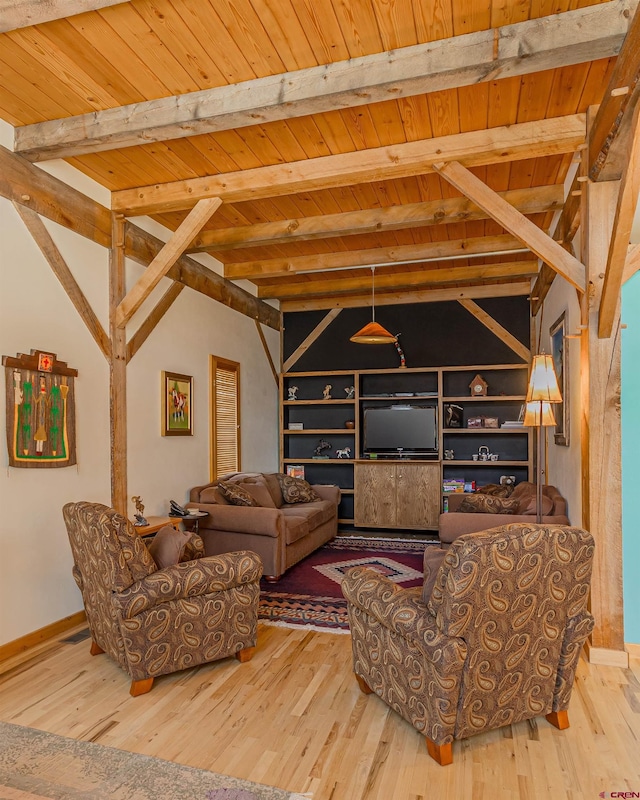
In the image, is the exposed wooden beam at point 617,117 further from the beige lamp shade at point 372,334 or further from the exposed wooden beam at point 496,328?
the exposed wooden beam at point 496,328

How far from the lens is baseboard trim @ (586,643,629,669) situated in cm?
317

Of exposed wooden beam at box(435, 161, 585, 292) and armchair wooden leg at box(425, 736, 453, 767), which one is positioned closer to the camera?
armchair wooden leg at box(425, 736, 453, 767)

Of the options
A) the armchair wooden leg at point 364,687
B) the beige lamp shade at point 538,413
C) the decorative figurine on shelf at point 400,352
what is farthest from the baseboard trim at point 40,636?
the decorative figurine on shelf at point 400,352

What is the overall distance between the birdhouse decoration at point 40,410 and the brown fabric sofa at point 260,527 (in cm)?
161

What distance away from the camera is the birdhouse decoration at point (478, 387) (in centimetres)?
722

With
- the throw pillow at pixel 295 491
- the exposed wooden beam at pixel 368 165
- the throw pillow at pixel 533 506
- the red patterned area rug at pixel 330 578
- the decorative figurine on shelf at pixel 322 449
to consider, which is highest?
the exposed wooden beam at pixel 368 165

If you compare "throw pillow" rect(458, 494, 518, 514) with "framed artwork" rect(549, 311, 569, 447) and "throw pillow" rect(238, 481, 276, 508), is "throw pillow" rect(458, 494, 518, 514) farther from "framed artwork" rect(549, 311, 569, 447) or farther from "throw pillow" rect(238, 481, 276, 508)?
"throw pillow" rect(238, 481, 276, 508)

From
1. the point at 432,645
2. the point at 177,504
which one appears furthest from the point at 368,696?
the point at 177,504

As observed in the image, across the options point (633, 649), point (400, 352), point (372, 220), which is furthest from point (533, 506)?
point (400, 352)

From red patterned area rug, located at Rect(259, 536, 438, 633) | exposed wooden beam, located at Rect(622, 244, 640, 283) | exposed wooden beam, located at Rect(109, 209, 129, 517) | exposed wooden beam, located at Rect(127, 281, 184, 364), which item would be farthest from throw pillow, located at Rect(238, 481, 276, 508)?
exposed wooden beam, located at Rect(622, 244, 640, 283)

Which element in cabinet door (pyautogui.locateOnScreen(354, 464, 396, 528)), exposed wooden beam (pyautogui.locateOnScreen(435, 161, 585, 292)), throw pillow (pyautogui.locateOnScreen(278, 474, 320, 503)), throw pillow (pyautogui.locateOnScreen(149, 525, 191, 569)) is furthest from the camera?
cabinet door (pyautogui.locateOnScreen(354, 464, 396, 528))

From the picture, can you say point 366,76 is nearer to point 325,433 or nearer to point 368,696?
point 368,696

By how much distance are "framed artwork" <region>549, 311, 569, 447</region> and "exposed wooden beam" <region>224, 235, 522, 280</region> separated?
1196 mm

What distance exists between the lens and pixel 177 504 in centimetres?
491
